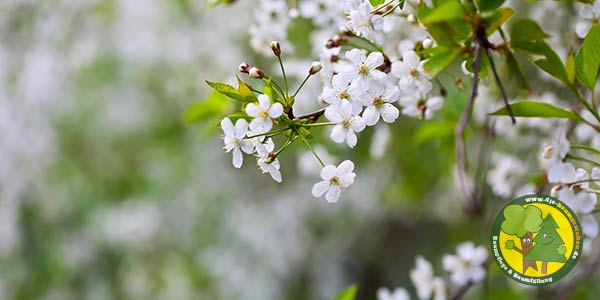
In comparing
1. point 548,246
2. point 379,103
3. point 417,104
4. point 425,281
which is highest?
point 379,103

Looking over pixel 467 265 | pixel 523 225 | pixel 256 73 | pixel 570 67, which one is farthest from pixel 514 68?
pixel 467 265

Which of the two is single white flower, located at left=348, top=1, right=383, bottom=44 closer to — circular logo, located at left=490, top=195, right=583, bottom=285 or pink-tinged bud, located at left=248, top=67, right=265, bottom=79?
pink-tinged bud, located at left=248, top=67, right=265, bottom=79

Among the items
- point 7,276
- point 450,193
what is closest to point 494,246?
point 450,193

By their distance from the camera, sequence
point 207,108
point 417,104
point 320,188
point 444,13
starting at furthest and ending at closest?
point 207,108, point 417,104, point 320,188, point 444,13

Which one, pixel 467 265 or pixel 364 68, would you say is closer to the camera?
pixel 364 68

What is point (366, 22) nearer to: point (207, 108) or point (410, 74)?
point (410, 74)
